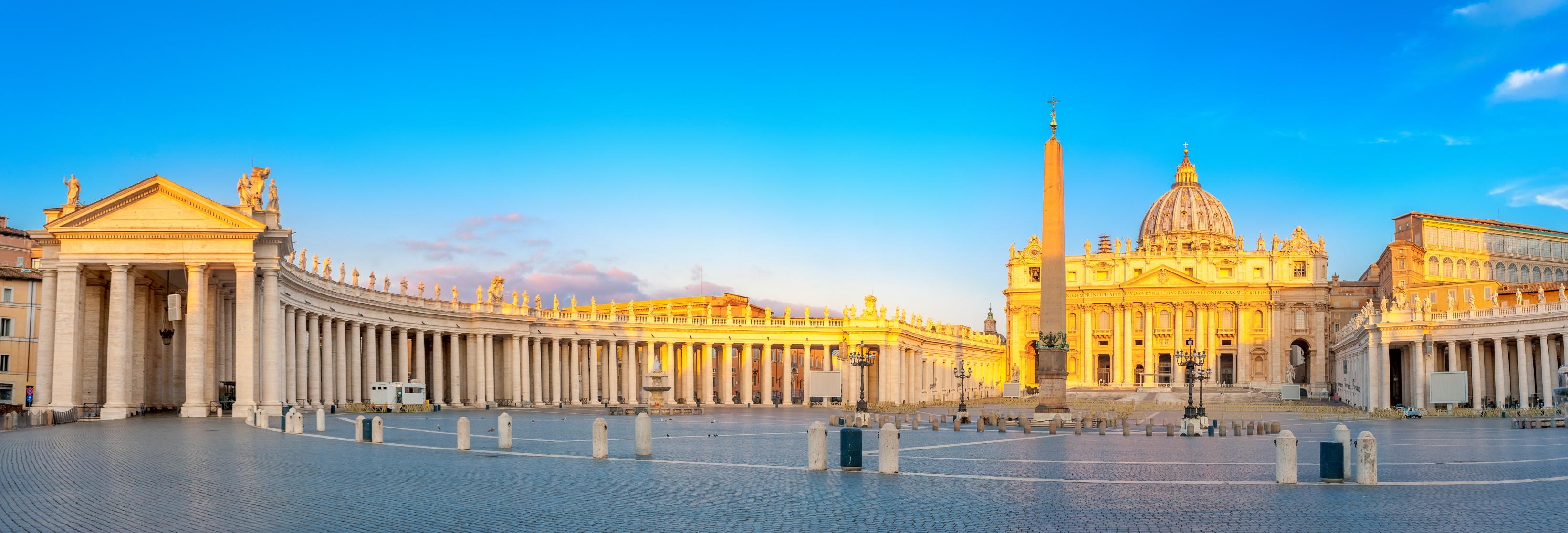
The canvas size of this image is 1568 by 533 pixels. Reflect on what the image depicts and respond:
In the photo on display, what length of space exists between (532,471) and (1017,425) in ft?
93.7

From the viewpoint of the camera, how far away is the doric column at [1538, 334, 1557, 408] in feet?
223

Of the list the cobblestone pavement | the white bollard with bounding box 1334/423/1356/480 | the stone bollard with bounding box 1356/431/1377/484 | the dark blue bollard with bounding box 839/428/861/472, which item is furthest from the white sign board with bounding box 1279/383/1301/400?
the dark blue bollard with bounding box 839/428/861/472

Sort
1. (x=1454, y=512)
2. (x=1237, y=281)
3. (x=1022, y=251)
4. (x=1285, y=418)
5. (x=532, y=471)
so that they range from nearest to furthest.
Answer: (x=1454, y=512)
(x=532, y=471)
(x=1285, y=418)
(x=1237, y=281)
(x=1022, y=251)

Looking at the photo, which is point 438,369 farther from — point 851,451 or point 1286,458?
point 1286,458

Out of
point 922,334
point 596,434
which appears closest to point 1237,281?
point 922,334

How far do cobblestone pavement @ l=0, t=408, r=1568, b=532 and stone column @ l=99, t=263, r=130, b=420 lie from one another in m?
11.9

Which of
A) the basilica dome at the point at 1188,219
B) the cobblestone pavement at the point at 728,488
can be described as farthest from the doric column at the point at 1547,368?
the basilica dome at the point at 1188,219

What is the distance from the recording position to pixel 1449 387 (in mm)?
64000

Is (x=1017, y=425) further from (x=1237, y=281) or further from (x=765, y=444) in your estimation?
(x=1237, y=281)

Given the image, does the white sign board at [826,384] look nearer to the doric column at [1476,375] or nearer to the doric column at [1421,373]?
the doric column at [1421,373]

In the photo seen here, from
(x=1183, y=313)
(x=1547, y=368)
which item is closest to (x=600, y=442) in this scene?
(x=1547, y=368)

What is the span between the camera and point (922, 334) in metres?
112

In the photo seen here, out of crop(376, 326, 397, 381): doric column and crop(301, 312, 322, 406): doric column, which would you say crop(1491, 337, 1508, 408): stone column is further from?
crop(301, 312, 322, 406): doric column

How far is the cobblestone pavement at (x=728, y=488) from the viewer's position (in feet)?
48.7
